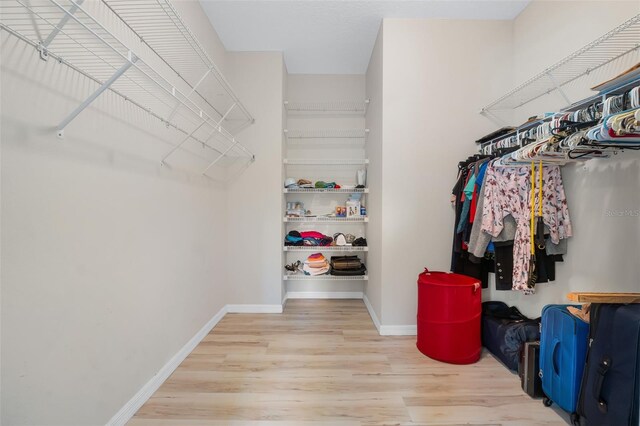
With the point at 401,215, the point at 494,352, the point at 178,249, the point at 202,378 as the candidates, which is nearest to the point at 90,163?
the point at 178,249

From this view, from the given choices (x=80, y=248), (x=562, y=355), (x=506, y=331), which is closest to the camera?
(x=80, y=248)

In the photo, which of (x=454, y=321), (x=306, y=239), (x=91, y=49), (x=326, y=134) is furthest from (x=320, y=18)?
(x=454, y=321)

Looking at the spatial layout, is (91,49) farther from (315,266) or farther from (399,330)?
(399,330)

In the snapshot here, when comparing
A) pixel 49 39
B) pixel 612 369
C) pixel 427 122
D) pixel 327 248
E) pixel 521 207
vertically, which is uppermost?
pixel 427 122

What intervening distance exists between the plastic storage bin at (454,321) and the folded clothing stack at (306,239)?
1.33 metres

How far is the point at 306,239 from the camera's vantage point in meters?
3.02

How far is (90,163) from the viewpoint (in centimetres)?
115

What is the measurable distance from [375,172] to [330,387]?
1845 millimetres

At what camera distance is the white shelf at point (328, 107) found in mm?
3256

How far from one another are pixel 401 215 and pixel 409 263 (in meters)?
0.43

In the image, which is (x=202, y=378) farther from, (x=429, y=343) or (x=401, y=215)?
(x=401, y=215)

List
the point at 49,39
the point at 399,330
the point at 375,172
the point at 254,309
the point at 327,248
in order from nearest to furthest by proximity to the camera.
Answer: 1. the point at 49,39
2. the point at 399,330
3. the point at 375,172
4. the point at 254,309
5. the point at 327,248

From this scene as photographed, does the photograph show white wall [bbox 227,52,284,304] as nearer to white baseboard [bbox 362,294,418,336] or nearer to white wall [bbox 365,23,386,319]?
white wall [bbox 365,23,386,319]

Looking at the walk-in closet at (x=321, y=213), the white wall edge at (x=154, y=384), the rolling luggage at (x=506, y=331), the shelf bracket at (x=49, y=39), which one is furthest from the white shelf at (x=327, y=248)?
the shelf bracket at (x=49, y=39)
